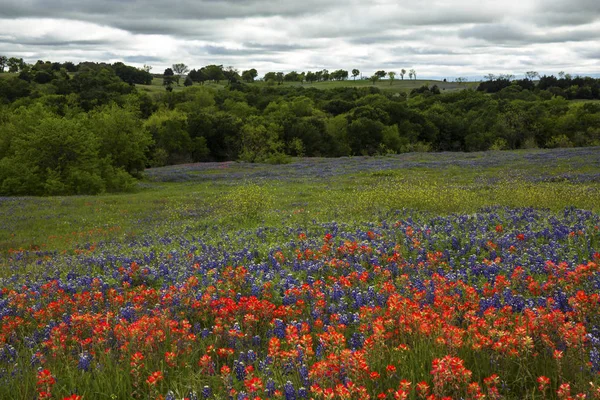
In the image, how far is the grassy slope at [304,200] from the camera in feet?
55.5

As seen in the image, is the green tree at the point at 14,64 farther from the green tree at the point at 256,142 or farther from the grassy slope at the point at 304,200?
the grassy slope at the point at 304,200

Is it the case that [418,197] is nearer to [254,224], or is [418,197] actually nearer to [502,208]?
[502,208]

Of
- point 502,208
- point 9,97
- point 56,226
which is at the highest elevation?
point 9,97

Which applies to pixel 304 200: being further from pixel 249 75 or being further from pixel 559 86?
pixel 249 75

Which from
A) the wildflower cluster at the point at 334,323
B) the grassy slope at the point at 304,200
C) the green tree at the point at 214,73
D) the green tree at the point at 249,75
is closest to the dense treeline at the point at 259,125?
the grassy slope at the point at 304,200

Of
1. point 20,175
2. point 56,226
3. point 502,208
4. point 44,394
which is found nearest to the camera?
point 44,394

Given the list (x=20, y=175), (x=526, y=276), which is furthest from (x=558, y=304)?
(x=20, y=175)

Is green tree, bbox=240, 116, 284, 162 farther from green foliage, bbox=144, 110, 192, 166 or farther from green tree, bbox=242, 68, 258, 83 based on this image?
green tree, bbox=242, 68, 258, 83

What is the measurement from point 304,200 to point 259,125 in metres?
50.3

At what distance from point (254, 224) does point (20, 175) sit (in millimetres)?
29876

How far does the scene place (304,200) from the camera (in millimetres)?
25750

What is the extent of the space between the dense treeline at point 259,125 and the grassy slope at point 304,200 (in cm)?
613

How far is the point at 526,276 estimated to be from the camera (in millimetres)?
7359

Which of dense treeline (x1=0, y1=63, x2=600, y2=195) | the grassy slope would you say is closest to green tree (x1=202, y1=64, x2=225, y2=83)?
dense treeline (x1=0, y1=63, x2=600, y2=195)
